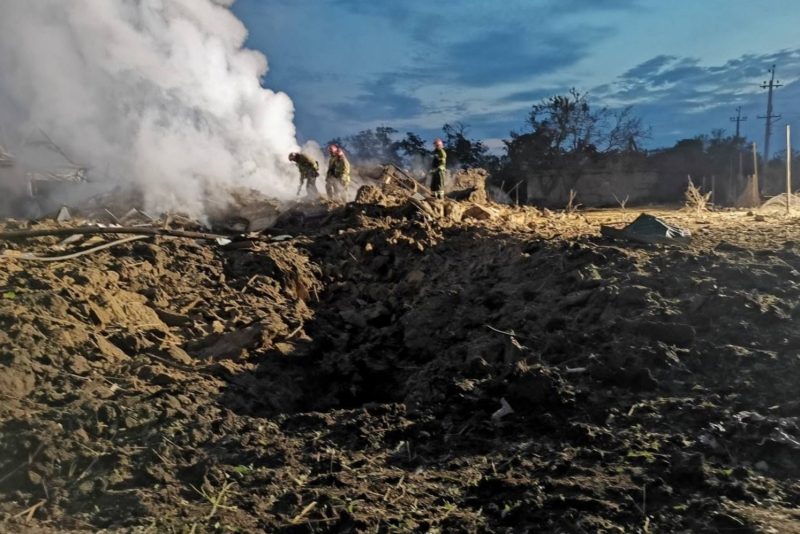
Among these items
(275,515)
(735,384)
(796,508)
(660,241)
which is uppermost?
(660,241)

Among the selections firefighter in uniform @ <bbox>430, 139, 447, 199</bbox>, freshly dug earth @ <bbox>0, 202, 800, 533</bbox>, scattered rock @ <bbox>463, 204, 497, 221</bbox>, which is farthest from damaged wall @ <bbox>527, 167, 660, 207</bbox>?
freshly dug earth @ <bbox>0, 202, 800, 533</bbox>

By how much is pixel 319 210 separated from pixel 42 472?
8.57 metres

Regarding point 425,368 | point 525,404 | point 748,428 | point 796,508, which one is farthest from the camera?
point 425,368

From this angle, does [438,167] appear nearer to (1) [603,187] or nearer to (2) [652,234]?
(2) [652,234]

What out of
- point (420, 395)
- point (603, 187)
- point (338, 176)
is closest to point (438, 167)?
point (338, 176)

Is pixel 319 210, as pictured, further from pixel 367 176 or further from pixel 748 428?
pixel 748 428

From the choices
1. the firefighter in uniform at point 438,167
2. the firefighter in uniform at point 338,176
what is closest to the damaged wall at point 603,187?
the firefighter in uniform at point 438,167

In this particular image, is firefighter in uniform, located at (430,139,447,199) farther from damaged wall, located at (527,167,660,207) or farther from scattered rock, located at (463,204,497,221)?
damaged wall, located at (527,167,660,207)

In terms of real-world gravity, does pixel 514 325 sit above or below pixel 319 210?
below

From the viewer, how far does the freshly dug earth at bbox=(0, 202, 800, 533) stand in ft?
11.0

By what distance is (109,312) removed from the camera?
6172 millimetres

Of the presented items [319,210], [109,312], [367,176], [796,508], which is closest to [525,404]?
[796,508]

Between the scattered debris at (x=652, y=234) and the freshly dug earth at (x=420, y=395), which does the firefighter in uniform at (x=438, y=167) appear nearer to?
the freshly dug earth at (x=420, y=395)

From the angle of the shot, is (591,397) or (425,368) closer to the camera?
(591,397)
